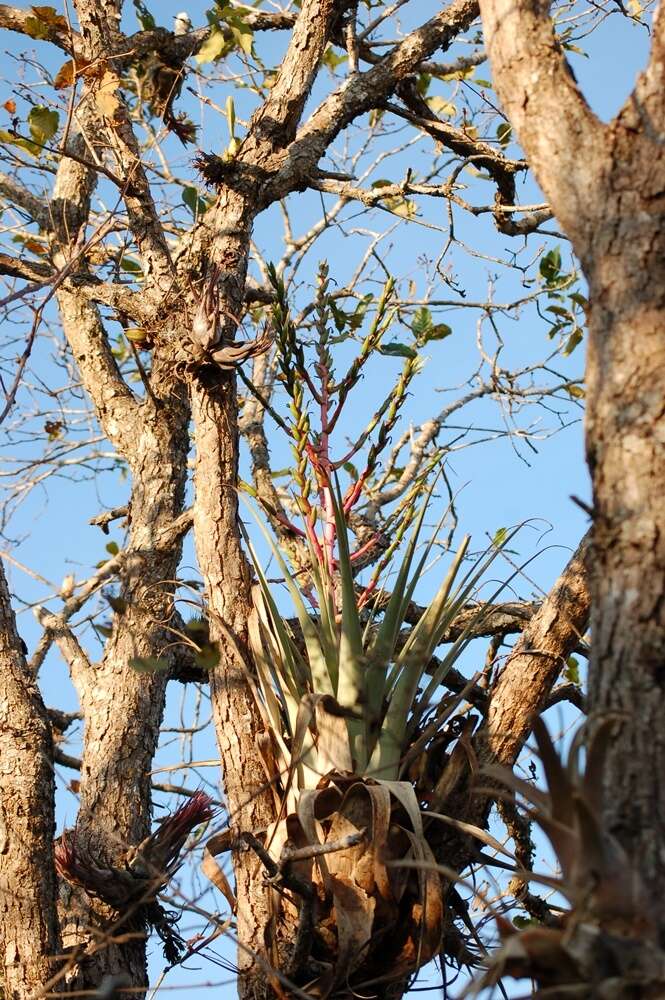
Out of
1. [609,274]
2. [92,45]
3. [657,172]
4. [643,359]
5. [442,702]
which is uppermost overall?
[92,45]

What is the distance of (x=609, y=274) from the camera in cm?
185

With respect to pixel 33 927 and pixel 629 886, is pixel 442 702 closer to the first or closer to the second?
pixel 33 927

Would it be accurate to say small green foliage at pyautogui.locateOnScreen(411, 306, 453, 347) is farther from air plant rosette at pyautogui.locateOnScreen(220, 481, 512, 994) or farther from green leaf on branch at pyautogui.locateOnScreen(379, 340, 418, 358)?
air plant rosette at pyautogui.locateOnScreen(220, 481, 512, 994)

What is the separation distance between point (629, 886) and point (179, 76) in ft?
11.5

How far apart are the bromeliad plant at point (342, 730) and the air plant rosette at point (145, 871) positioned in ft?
0.75

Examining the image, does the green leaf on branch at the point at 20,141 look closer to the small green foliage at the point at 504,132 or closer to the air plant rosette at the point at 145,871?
the small green foliage at the point at 504,132

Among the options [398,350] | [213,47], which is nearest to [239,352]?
[398,350]

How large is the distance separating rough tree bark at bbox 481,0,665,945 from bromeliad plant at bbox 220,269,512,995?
0.64m

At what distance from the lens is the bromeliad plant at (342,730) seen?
2.37 metres

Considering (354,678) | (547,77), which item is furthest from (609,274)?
(354,678)

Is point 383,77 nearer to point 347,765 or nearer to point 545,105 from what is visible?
point 545,105

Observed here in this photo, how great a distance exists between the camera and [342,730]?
8.48ft

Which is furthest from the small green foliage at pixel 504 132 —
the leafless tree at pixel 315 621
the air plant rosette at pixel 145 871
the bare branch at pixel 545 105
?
the air plant rosette at pixel 145 871

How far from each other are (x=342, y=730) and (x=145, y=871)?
0.61 metres
